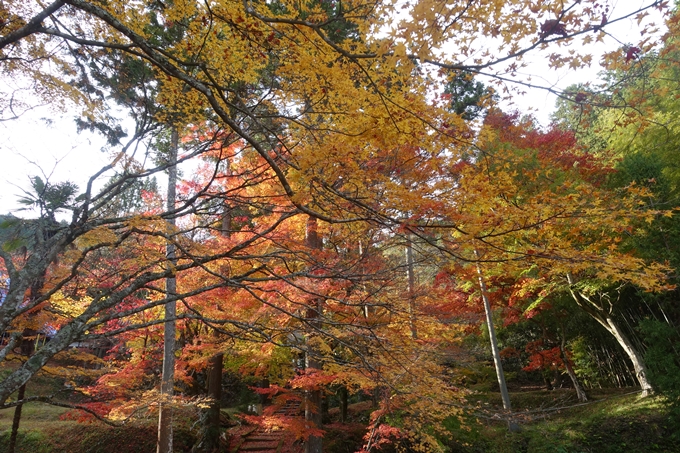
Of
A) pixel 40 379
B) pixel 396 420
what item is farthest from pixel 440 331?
pixel 40 379

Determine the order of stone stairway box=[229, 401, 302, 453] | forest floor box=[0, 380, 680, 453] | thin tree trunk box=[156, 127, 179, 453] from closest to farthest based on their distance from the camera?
thin tree trunk box=[156, 127, 179, 453] → forest floor box=[0, 380, 680, 453] → stone stairway box=[229, 401, 302, 453]

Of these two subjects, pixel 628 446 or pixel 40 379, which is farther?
pixel 40 379

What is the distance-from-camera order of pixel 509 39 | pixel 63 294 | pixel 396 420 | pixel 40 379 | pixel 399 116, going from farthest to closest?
pixel 40 379 → pixel 396 420 → pixel 63 294 → pixel 399 116 → pixel 509 39

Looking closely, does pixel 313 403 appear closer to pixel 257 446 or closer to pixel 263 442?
pixel 257 446

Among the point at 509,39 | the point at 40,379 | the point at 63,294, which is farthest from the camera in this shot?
the point at 40,379

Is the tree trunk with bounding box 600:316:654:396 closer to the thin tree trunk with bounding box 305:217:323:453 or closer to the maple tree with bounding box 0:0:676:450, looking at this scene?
the maple tree with bounding box 0:0:676:450

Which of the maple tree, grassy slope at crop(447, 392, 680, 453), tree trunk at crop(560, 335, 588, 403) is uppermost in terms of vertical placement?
the maple tree

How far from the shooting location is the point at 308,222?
7.92 meters

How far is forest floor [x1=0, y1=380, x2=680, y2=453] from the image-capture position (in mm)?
7926

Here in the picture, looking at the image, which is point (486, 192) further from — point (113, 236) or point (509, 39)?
point (113, 236)

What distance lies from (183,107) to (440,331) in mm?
7242

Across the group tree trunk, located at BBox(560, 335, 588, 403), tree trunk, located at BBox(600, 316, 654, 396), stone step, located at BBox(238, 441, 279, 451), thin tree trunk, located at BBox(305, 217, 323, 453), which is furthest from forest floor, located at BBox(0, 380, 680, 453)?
thin tree trunk, located at BBox(305, 217, 323, 453)

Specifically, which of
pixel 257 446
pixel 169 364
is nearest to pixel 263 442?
pixel 257 446

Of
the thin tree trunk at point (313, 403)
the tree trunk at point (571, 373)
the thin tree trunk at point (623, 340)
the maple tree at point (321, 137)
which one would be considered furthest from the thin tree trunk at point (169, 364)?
the tree trunk at point (571, 373)
